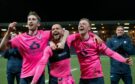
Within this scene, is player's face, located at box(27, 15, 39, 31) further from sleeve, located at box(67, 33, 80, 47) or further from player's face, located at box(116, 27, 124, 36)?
player's face, located at box(116, 27, 124, 36)

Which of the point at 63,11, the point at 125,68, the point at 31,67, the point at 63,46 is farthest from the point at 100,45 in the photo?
the point at 63,11

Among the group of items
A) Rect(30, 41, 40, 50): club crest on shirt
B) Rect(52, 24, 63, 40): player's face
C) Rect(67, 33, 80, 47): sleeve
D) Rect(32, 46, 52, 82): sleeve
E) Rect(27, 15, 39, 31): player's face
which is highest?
Rect(27, 15, 39, 31): player's face

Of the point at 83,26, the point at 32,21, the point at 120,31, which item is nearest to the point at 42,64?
the point at 32,21

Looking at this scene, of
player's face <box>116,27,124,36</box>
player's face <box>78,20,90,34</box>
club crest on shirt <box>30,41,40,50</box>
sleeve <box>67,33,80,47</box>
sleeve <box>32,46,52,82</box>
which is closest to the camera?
sleeve <box>32,46,52,82</box>

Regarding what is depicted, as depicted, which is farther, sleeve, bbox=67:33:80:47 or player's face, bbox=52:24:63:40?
sleeve, bbox=67:33:80:47

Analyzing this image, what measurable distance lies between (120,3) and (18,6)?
11639mm

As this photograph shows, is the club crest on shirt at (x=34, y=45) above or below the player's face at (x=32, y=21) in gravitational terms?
below

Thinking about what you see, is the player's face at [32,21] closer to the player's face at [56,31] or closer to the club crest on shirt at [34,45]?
the club crest on shirt at [34,45]

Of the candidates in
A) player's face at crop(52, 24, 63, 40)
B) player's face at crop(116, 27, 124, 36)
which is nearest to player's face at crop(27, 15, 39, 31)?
player's face at crop(52, 24, 63, 40)

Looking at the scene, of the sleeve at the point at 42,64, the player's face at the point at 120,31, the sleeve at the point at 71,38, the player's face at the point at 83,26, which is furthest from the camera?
the player's face at the point at 120,31

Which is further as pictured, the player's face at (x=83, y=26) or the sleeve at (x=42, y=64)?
the player's face at (x=83, y=26)

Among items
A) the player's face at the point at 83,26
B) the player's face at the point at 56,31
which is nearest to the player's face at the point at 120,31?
the player's face at the point at 83,26

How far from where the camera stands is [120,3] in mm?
49031

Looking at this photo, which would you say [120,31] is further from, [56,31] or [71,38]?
[56,31]
